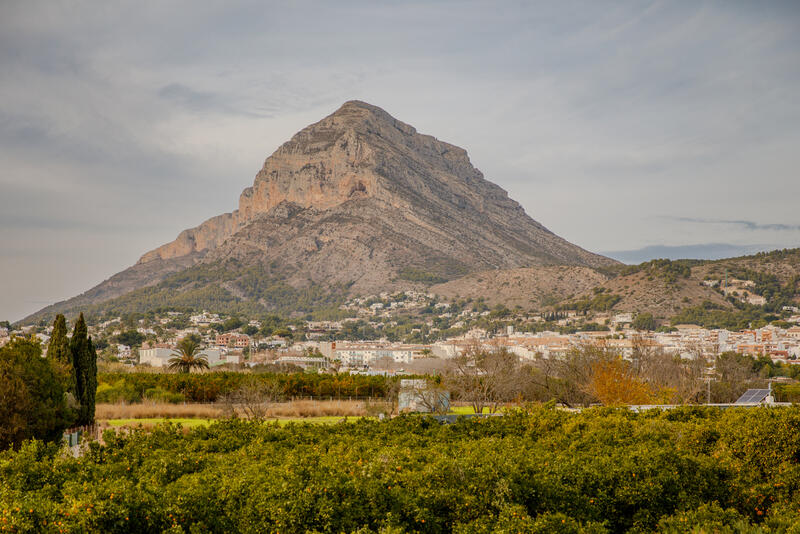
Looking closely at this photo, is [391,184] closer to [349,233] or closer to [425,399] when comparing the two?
[349,233]

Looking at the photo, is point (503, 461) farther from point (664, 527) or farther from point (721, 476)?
point (721, 476)

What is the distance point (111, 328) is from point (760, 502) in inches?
3453

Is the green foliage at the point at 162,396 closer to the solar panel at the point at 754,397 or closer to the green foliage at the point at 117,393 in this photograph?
the green foliage at the point at 117,393

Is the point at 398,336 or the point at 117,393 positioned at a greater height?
the point at 398,336

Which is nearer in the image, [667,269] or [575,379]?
[575,379]

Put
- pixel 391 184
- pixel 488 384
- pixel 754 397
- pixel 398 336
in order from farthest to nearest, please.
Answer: pixel 391 184, pixel 398 336, pixel 488 384, pixel 754 397

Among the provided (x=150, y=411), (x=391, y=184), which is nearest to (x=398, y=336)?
(x=391, y=184)

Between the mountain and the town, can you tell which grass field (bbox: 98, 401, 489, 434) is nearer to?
the town

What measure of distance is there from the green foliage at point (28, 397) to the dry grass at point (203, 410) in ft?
26.6

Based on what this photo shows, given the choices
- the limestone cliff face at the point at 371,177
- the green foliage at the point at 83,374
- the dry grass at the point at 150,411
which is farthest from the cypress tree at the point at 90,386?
the limestone cliff face at the point at 371,177

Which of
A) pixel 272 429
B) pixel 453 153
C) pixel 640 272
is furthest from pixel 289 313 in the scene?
pixel 272 429

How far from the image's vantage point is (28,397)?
539 inches

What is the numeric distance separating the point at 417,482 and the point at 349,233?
117 metres

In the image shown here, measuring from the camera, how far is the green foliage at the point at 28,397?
1325 cm
